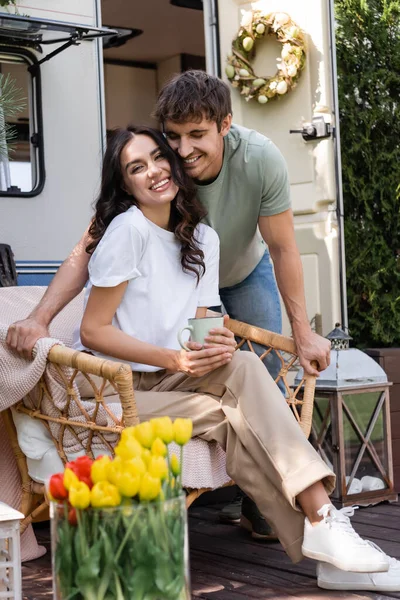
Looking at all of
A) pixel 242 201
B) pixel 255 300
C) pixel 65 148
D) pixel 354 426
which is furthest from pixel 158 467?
pixel 65 148

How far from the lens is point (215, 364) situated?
220 cm

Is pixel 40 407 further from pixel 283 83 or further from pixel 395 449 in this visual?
pixel 283 83

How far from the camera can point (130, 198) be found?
2.47 m

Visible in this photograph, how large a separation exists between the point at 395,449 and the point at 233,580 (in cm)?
130

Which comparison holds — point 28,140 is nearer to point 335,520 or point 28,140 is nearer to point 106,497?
point 335,520

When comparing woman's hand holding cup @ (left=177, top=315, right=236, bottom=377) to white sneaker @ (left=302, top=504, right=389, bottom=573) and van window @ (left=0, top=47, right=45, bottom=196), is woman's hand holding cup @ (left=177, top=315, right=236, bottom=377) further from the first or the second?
van window @ (left=0, top=47, right=45, bottom=196)

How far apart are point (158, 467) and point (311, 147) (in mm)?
3769

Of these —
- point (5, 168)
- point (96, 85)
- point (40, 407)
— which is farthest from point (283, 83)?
point (40, 407)

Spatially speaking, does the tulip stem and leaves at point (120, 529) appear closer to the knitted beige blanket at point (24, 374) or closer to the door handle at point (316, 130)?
the knitted beige blanket at point (24, 374)

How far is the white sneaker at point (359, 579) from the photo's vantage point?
2.11 m

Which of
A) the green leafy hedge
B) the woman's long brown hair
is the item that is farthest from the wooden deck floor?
the green leafy hedge

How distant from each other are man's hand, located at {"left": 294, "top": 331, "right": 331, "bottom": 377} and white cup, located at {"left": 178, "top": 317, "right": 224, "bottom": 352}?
17.2 inches

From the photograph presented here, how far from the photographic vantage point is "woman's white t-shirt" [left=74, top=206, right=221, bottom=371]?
228 centimetres

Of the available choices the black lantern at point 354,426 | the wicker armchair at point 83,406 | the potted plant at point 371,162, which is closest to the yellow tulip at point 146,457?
the wicker armchair at point 83,406
